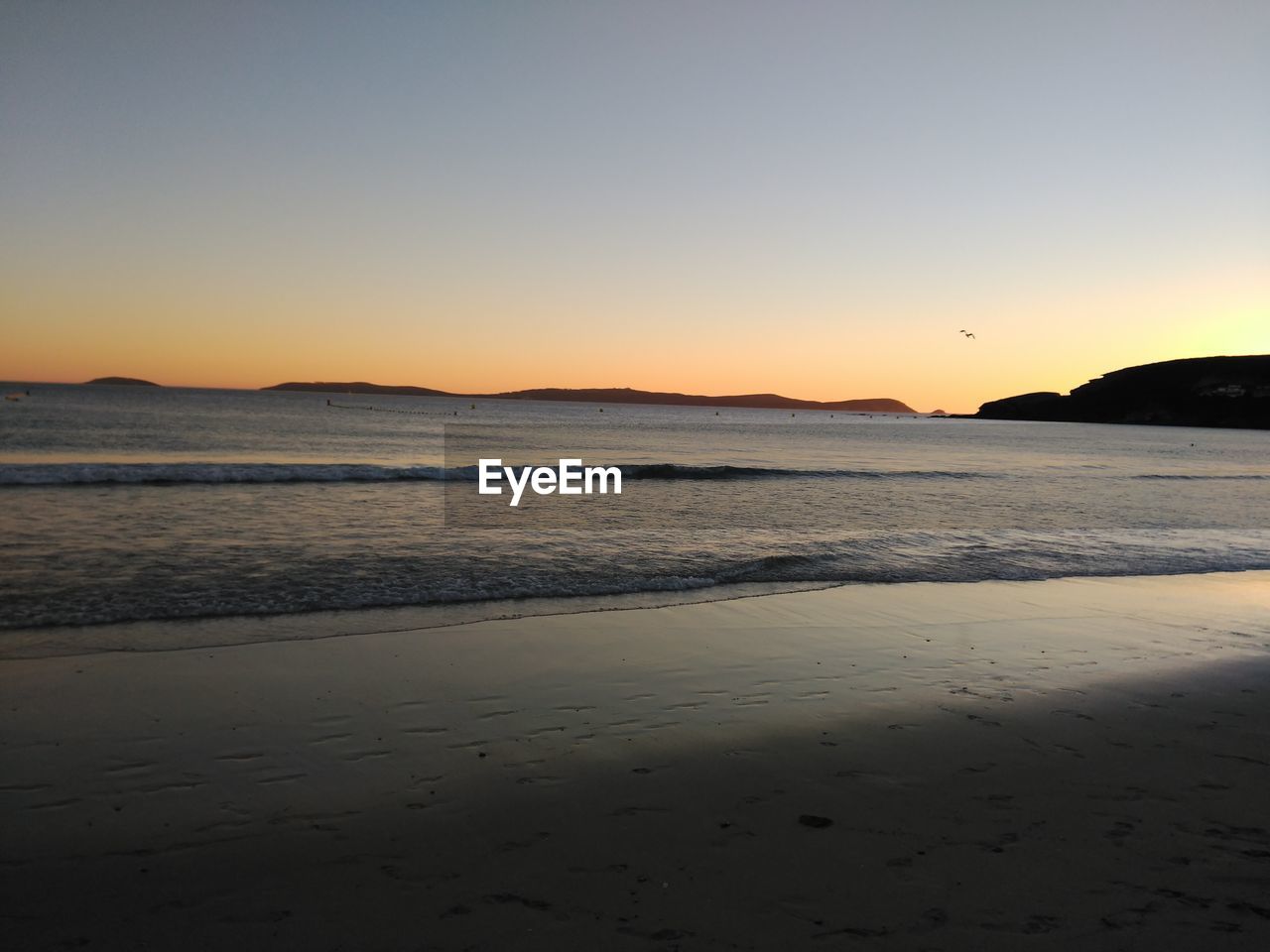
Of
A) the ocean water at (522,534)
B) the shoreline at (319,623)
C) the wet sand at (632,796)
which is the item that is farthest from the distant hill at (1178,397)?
the wet sand at (632,796)

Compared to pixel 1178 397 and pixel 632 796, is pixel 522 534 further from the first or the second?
pixel 1178 397

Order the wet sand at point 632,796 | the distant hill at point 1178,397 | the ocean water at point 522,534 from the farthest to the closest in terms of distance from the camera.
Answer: the distant hill at point 1178,397 < the ocean water at point 522,534 < the wet sand at point 632,796

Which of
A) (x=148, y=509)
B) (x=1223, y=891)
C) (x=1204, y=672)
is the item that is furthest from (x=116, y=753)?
(x=148, y=509)

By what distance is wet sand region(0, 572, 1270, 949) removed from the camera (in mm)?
3391

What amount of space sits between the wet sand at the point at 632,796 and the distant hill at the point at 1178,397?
16337cm

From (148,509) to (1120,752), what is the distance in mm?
18223

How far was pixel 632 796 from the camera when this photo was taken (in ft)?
15.2

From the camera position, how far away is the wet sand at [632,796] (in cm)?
339

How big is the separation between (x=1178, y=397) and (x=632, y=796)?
175 m

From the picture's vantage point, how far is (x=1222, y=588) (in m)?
12.3

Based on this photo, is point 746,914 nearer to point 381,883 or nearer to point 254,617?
point 381,883

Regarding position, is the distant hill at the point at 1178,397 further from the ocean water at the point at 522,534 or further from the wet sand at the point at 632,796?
the wet sand at the point at 632,796

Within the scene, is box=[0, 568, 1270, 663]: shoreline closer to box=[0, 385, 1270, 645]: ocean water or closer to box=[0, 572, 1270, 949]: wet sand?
box=[0, 385, 1270, 645]: ocean water

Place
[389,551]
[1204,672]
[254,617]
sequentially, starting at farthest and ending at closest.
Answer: [389,551] < [254,617] < [1204,672]
